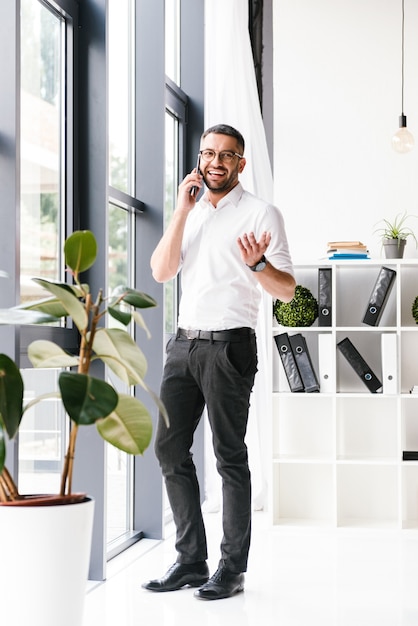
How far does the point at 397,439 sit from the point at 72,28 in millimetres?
2595

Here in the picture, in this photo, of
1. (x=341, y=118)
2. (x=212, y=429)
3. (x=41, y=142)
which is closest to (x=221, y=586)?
(x=212, y=429)

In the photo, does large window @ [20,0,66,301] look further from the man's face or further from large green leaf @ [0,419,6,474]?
large green leaf @ [0,419,6,474]

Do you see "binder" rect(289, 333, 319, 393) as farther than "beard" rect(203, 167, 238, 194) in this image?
Yes

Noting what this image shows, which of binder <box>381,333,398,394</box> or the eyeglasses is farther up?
the eyeglasses

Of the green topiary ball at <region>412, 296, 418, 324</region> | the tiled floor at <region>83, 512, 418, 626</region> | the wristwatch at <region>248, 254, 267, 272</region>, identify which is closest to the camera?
the tiled floor at <region>83, 512, 418, 626</region>

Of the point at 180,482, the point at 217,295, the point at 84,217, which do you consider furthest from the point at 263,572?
the point at 84,217

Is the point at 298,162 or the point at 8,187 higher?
the point at 298,162

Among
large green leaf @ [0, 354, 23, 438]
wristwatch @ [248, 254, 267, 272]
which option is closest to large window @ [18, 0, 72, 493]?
wristwatch @ [248, 254, 267, 272]

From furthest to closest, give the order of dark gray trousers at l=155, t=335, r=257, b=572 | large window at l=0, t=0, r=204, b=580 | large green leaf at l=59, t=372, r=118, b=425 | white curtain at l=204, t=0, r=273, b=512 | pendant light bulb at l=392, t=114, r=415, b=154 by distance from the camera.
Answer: white curtain at l=204, t=0, r=273, b=512
pendant light bulb at l=392, t=114, r=415, b=154
dark gray trousers at l=155, t=335, r=257, b=572
large window at l=0, t=0, r=204, b=580
large green leaf at l=59, t=372, r=118, b=425

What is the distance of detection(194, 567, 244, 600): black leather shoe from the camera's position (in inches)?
122

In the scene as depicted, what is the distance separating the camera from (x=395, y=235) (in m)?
4.60

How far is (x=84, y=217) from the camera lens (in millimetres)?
3357

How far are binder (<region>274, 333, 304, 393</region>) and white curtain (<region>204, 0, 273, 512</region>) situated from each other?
0.35ft

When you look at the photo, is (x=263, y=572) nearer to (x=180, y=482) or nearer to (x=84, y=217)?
(x=180, y=482)
